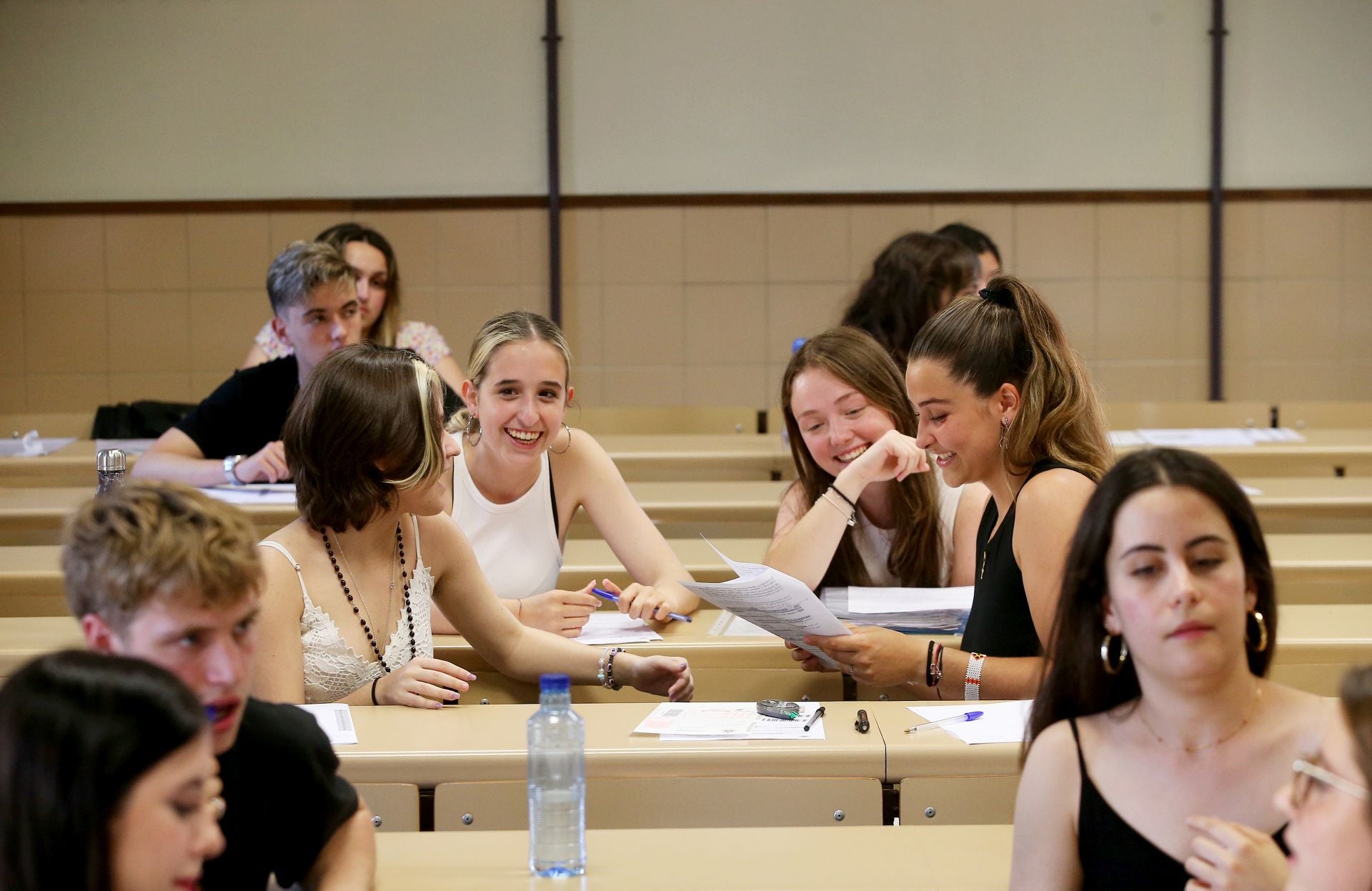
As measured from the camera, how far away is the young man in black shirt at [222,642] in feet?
4.37

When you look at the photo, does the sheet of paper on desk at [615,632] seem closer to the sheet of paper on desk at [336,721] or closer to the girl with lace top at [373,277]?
the sheet of paper on desk at [336,721]

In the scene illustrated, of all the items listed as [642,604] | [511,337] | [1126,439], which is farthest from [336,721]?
[1126,439]

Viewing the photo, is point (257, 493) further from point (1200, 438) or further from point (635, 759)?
point (1200, 438)

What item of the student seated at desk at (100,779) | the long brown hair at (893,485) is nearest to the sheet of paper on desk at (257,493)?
the long brown hair at (893,485)

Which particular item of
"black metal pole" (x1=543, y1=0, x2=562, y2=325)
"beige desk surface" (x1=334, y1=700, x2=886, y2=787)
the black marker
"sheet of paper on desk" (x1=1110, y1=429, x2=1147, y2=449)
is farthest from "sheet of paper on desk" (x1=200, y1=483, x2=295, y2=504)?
"black metal pole" (x1=543, y1=0, x2=562, y2=325)

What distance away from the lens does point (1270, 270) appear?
6.84 meters

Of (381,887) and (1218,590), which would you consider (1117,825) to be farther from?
(381,887)

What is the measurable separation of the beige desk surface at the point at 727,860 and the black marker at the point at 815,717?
27 centimetres

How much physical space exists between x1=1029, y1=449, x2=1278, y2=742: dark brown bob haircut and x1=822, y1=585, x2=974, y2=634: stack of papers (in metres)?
1.02

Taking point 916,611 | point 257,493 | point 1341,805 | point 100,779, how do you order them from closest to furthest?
1. point 100,779
2. point 1341,805
3. point 916,611
4. point 257,493

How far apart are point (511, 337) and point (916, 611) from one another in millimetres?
1097

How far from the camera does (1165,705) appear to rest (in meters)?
1.49

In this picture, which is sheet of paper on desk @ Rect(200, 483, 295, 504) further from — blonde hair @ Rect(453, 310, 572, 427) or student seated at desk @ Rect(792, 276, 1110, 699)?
student seated at desk @ Rect(792, 276, 1110, 699)

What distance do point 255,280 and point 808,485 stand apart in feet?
15.1
